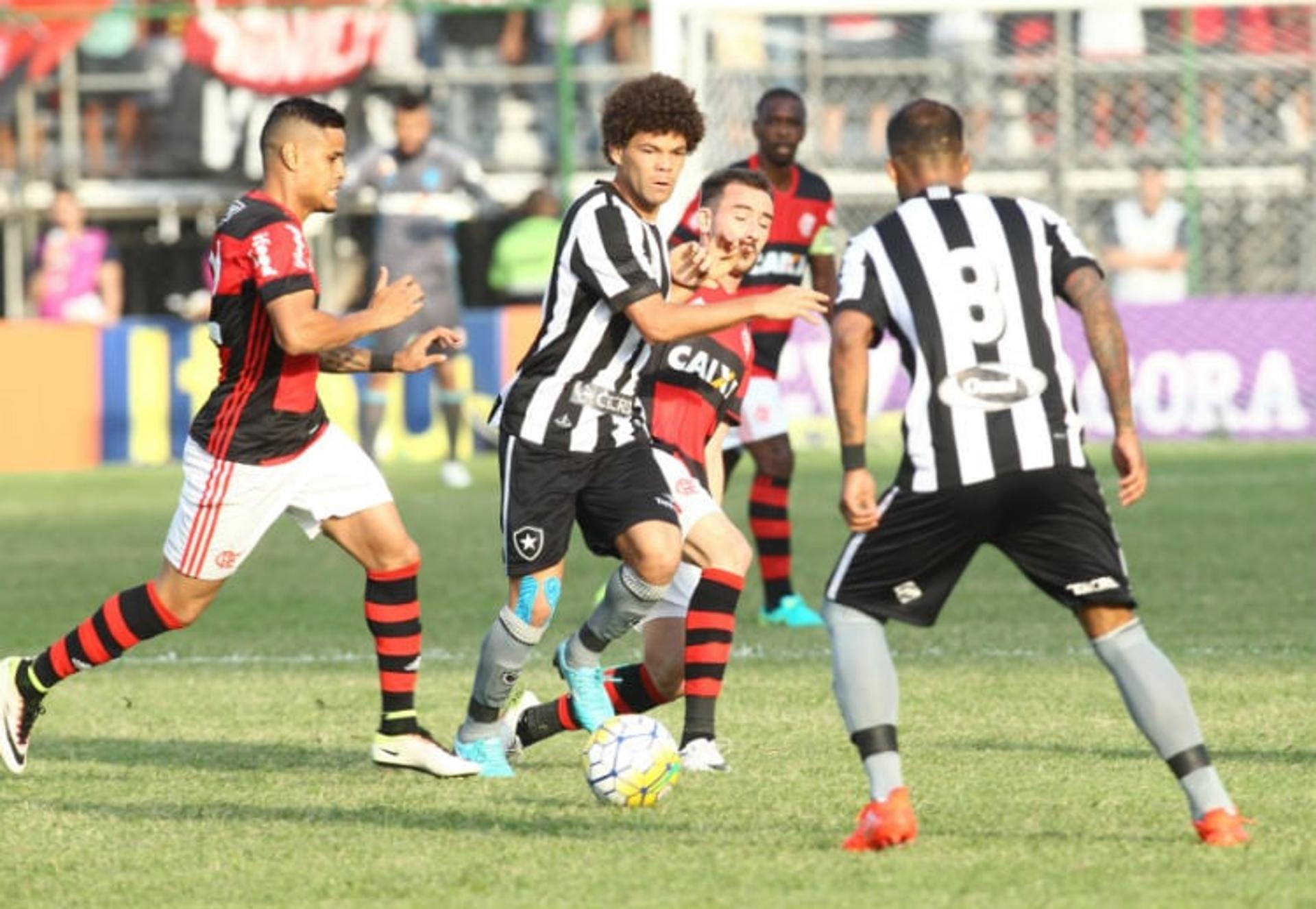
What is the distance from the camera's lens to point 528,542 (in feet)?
24.4

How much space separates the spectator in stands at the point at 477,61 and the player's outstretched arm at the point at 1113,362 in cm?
1668

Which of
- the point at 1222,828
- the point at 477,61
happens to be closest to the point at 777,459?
the point at 1222,828

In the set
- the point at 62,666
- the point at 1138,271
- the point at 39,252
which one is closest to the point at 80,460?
the point at 39,252

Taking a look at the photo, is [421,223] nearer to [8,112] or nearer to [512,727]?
[8,112]

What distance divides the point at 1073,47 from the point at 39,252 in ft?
28.3

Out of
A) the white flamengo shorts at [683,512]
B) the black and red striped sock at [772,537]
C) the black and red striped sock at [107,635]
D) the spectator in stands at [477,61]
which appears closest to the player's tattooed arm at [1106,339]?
the white flamengo shorts at [683,512]

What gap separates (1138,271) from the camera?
21781 mm

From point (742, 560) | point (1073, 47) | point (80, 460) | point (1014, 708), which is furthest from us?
point (1073, 47)

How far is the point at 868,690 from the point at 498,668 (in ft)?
5.38

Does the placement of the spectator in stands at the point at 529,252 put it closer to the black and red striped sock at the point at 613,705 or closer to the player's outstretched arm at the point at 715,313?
the black and red striped sock at the point at 613,705

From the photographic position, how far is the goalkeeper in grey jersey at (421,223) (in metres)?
18.6

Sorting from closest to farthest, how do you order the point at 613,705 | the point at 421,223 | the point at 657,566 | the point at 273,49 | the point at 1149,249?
the point at 657,566 → the point at 613,705 → the point at 421,223 → the point at 1149,249 → the point at 273,49

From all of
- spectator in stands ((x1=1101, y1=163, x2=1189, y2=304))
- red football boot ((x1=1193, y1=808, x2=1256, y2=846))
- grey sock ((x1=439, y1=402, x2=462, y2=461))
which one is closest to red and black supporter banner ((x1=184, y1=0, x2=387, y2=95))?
grey sock ((x1=439, y1=402, x2=462, y2=461))

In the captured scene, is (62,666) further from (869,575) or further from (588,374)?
(869,575)
